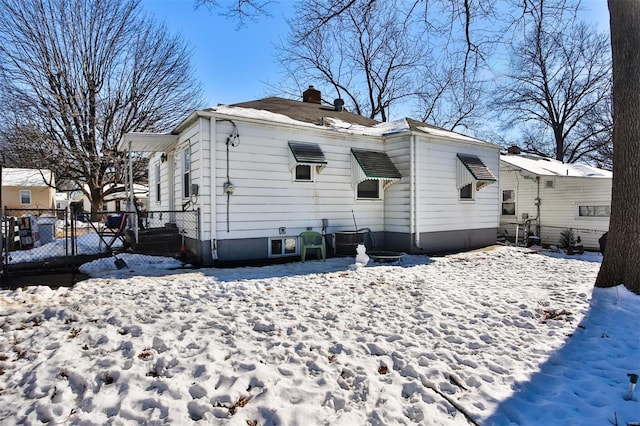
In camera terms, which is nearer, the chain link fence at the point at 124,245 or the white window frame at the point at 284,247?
the chain link fence at the point at 124,245

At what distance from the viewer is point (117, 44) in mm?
21812

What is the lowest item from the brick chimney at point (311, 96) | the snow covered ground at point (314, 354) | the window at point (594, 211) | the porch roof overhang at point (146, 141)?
the snow covered ground at point (314, 354)

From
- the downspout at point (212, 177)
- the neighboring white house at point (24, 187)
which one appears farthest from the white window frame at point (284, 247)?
the neighboring white house at point (24, 187)

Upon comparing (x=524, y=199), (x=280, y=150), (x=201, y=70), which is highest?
(x=201, y=70)

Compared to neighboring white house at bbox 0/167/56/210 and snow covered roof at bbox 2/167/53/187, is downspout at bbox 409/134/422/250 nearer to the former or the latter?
neighboring white house at bbox 0/167/56/210

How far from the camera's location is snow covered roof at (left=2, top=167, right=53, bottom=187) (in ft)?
91.4

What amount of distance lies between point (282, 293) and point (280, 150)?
4.29 meters

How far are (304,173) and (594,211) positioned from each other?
43.9 ft

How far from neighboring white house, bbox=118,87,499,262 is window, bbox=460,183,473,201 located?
0.03m

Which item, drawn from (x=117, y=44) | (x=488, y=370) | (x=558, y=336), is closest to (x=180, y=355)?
(x=488, y=370)

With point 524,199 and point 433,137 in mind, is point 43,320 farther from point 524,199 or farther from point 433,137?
point 524,199

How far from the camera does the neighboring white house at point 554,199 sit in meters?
15.1

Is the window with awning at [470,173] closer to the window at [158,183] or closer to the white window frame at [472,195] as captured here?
the white window frame at [472,195]

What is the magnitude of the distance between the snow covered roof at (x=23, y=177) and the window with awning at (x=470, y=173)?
30.5 meters
